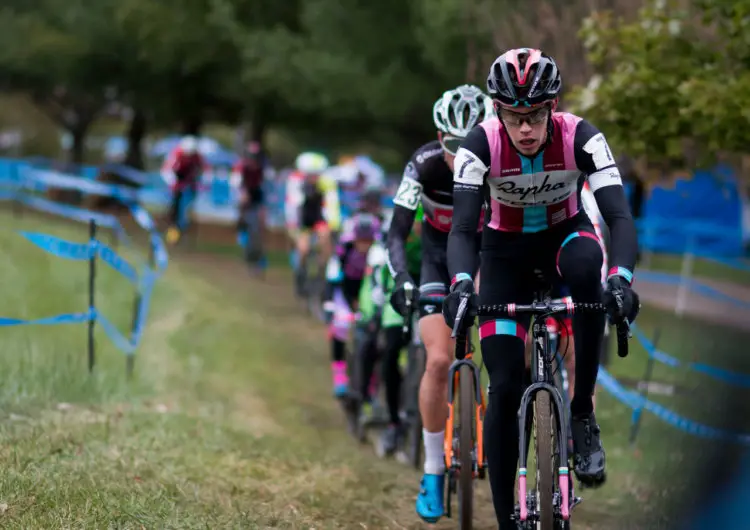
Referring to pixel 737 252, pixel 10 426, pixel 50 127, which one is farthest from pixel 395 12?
pixel 50 127

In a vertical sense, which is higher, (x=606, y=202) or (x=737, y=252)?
(x=606, y=202)

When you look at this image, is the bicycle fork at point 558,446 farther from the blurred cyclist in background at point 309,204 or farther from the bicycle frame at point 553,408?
the blurred cyclist in background at point 309,204

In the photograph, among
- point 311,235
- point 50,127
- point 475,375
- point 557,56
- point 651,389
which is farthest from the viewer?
point 50,127

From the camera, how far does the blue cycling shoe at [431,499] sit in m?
6.04

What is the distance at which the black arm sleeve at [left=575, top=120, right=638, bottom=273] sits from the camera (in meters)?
4.93

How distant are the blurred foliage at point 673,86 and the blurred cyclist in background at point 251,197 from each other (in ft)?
31.6

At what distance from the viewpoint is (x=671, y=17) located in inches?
391

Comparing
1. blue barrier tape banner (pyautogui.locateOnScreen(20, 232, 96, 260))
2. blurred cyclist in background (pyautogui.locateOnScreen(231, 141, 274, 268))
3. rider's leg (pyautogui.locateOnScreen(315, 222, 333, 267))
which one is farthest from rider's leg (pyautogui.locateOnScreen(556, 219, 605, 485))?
blurred cyclist in background (pyautogui.locateOnScreen(231, 141, 274, 268))

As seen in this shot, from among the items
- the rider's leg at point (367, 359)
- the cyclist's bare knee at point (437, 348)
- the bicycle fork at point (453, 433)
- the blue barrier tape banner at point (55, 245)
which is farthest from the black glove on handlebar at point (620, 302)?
the rider's leg at point (367, 359)

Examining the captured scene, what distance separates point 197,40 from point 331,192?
42.6 ft

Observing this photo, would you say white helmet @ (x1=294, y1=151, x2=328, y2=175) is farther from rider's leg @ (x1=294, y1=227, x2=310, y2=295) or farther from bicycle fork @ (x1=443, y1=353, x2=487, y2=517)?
bicycle fork @ (x1=443, y1=353, x2=487, y2=517)

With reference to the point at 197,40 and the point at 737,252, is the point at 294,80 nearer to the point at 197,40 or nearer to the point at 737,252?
the point at 197,40

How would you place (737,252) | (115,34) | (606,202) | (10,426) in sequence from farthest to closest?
1. (115,34)
2. (737,252)
3. (10,426)
4. (606,202)

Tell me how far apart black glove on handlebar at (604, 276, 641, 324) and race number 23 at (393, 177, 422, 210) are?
2013 mm
